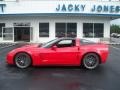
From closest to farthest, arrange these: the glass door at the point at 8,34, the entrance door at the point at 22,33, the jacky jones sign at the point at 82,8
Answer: the jacky jones sign at the point at 82,8
the glass door at the point at 8,34
the entrance door at the point at 22,33

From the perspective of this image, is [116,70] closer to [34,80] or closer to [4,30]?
[34,80]

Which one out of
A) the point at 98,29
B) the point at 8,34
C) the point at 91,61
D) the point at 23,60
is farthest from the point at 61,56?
the point at 98,29

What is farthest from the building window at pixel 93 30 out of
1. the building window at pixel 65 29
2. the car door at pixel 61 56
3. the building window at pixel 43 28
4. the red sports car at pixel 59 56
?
the car door at pixel 61 56

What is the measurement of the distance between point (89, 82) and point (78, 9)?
88.7ft

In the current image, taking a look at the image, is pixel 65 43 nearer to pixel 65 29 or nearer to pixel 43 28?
pixel 65 29

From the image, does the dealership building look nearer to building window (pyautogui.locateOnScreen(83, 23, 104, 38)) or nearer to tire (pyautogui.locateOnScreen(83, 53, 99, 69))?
building window (pyautogui.locateOnScreen(83, 23, 104, 38))

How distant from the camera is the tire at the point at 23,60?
37.3ft

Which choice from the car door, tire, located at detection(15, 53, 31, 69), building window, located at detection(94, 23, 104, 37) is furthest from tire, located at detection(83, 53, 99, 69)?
building window, located at detection(94, 23, 104, 37)

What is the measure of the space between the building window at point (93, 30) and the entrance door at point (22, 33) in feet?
23.6

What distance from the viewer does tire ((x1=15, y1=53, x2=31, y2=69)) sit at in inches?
448

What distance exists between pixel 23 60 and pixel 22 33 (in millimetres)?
25766

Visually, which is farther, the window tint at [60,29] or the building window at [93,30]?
the building window at [93,30]

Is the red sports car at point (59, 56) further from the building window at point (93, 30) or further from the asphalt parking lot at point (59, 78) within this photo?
the building window at point (93, 30)

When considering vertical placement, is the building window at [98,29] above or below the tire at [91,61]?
above
